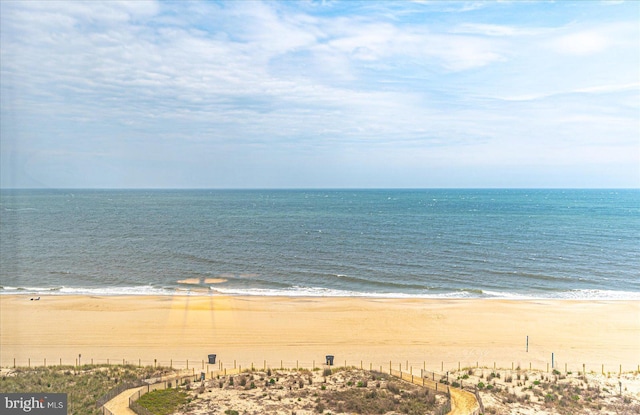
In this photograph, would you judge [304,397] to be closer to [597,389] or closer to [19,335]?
[597,389]

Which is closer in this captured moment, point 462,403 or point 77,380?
point 462,403

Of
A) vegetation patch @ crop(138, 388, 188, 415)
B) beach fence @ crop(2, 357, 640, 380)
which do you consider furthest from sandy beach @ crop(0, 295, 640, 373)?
vegetation patch @ crop(138, 388, 188, 415)

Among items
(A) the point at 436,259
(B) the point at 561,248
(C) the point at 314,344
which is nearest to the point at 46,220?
(A) the point at 436,259

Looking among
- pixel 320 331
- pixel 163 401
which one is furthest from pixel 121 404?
pixel 320 331

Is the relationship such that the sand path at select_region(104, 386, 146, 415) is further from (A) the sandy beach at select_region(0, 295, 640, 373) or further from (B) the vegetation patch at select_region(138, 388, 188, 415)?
(A) the sandy beach at select_region(0, 295, 640, 373)

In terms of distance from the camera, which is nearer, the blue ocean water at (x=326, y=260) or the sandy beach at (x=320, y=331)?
the sandy beach at (x=320, y=331)

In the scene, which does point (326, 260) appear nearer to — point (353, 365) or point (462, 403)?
point (353, 365)

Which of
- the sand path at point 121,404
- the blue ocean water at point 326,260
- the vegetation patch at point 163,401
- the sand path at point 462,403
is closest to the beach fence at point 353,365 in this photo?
the sand path at point 462,403

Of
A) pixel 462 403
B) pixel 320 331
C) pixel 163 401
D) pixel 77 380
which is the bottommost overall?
pixel 320 331

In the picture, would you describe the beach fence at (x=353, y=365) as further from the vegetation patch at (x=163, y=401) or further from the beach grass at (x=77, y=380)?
the vegetation patch at (x=163, y=401)
